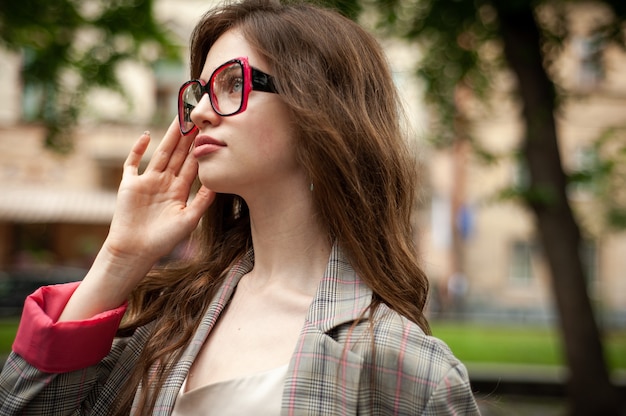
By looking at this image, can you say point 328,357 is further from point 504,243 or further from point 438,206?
point 504,243

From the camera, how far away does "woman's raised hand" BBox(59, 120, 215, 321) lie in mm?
1801

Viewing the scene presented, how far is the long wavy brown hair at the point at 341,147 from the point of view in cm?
179

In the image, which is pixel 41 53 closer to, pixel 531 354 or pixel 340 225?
pixel 340 225

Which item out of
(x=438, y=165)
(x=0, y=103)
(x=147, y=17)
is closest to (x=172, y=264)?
(x=147, y=17)

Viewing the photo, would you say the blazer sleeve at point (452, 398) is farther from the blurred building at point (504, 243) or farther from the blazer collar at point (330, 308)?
the blurred building at point (504, 243)

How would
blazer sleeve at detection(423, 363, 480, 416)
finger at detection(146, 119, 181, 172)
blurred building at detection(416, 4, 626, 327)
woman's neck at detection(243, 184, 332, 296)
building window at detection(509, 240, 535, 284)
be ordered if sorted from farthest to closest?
building window at detection(509, 240, 535, 284), blurred building at detection(416, 4, 626, 327), finger at detection(146, 119, 181, 172), woman's neck at detection(243, 184, 332, 296), blazer sleeve at detection(423, 363, 480, 416)

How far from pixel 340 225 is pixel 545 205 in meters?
4.89

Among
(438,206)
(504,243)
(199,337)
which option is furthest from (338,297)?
(504,243)

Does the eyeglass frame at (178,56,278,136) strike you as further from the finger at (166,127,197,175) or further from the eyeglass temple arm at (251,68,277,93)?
the finger at (166,127,197,175)

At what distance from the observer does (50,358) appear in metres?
1.69

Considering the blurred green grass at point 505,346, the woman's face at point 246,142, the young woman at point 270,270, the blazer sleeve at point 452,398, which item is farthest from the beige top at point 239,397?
the blurred green grass at point 505,346

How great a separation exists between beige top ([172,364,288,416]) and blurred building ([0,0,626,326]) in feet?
45.2

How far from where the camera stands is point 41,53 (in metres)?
6.03

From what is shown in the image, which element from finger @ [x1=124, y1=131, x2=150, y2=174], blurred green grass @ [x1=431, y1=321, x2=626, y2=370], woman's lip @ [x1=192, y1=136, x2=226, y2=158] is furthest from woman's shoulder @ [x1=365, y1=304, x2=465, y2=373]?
blurred green grass @ [x1=431, y1=321, x2=626, y2=370]
